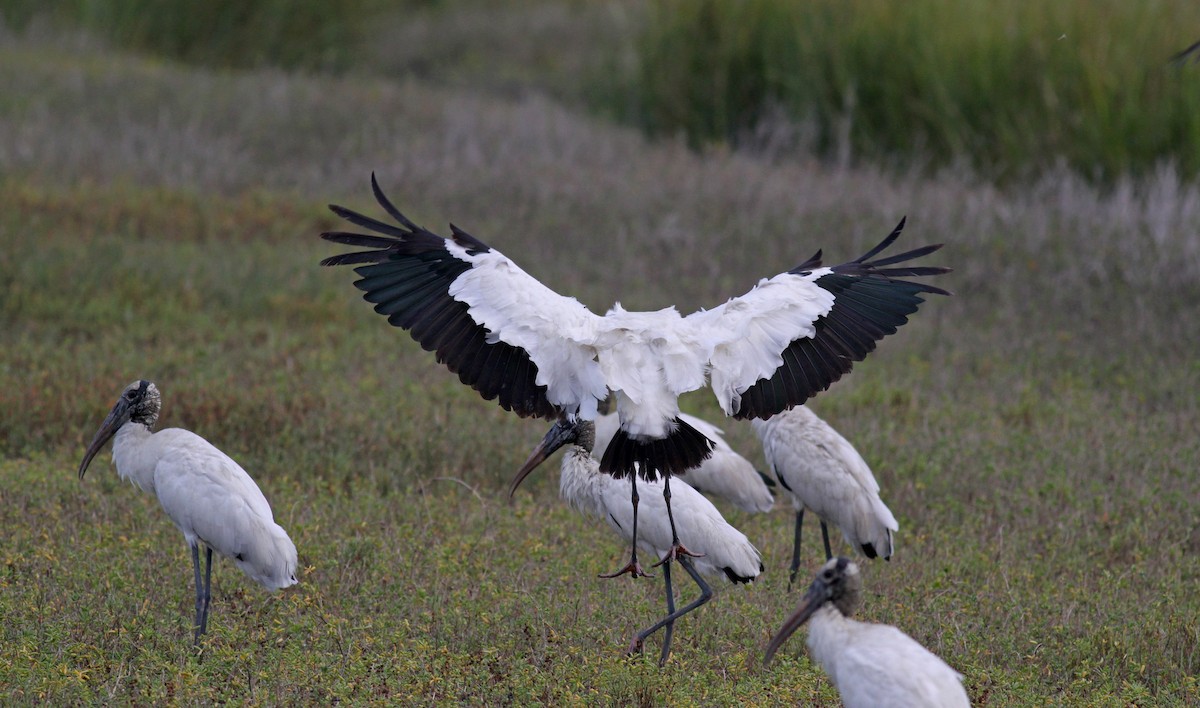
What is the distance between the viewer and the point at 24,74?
47.1 feet

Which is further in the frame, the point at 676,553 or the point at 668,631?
the point at 676,553

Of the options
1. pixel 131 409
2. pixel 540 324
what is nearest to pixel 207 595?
pixel 131 409

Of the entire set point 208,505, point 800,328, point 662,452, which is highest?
point 800,328

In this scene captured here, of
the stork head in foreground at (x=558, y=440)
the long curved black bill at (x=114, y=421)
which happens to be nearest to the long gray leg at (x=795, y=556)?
the stork head in foreground at (x=558, y=440)

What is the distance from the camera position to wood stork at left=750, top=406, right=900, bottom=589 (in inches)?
235

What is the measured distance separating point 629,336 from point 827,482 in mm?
1549

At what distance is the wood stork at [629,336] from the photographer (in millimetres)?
4973

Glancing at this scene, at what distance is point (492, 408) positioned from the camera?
822 cm

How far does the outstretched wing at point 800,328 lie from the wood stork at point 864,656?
105 cm

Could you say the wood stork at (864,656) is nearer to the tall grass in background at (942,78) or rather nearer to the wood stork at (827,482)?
the wood stork at (827,482)

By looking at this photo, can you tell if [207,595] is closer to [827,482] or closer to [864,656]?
[864,656]

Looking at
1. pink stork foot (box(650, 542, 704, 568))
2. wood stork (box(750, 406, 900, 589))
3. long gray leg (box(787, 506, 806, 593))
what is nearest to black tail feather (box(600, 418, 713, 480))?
pink stork foot (box(650, 542, 704, 568))

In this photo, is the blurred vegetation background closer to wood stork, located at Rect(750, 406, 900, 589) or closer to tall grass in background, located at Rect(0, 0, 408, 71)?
tall grass in background, located at Rect(0, 0, 408, 71)

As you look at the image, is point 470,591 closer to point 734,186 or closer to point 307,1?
point 734,186
